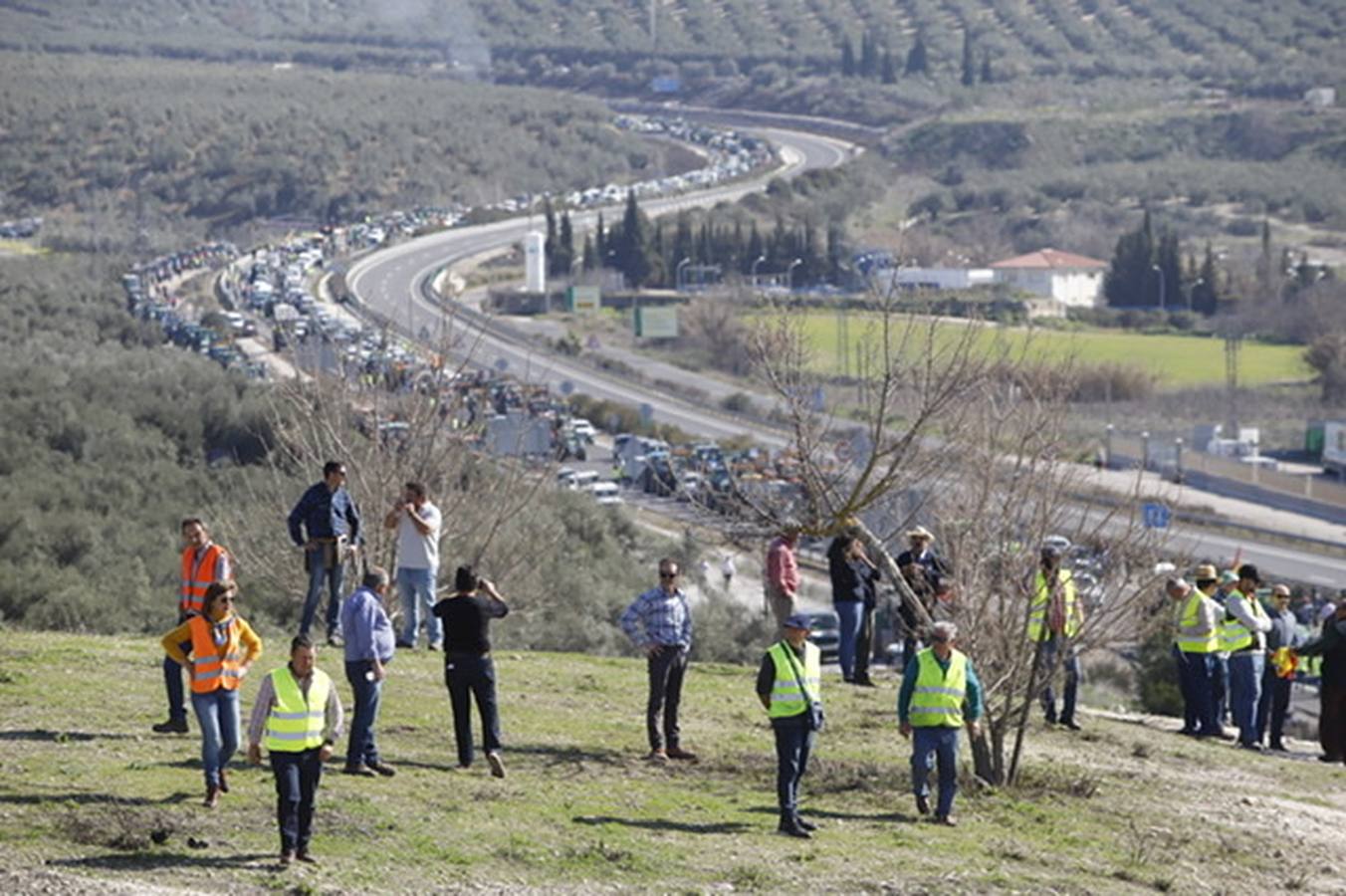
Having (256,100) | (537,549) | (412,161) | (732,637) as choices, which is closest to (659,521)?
(732,637)

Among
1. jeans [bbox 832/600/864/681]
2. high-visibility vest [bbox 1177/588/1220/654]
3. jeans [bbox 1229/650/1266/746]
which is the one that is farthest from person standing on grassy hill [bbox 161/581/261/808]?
jeans [bbox 1229/650/1266/746]

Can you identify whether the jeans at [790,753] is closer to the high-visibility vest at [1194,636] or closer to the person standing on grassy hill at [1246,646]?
the high-visibility vest at [1194,636]

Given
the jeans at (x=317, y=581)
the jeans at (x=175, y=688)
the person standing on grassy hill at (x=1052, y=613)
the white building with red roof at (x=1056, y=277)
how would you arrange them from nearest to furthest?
1. the jeans at (x=175, y=688)
2. the person standing on grassy hill at (x=1052, y=613)
3. the jeans at (x=317, y=581)
4. the white building with red roof at (x=1056, y=277)

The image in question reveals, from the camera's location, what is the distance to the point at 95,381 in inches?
2229

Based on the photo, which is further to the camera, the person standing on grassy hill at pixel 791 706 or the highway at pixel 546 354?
the highway at pixel 546 354

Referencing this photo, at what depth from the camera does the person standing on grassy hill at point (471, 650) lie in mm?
15711

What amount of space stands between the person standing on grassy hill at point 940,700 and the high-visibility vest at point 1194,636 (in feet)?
18.4

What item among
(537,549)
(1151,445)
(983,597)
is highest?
(983,597)

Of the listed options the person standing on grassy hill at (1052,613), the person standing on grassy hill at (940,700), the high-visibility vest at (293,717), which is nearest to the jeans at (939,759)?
the person standing on grassy hill at (940,700)

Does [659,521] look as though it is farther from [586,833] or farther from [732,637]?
[586,833]

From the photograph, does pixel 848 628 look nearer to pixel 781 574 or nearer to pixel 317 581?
pixel 781 574

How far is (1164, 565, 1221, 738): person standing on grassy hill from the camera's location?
69.1 feet

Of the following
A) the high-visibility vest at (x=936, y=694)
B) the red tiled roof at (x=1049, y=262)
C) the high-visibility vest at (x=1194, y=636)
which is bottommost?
the red tiled roof at (x=1049, y=262)

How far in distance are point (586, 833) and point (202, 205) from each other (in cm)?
13705
